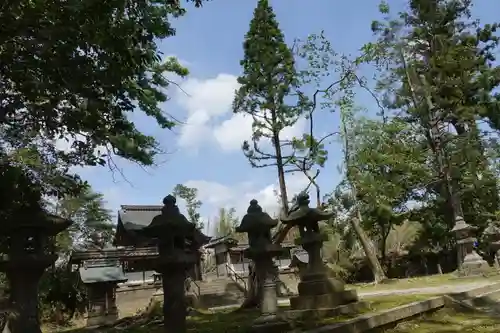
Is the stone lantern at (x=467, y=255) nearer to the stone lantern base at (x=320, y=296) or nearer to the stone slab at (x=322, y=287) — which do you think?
the stone lantern base at (x=320, y=296)

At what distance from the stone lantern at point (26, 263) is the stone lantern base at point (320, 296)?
14.0 ft

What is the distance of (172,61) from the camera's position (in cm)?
1342

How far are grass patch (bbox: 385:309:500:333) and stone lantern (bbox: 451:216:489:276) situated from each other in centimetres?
994

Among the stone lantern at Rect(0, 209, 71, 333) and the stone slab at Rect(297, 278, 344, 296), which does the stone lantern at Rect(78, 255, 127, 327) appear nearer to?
the stone slab at Rect(297, 278, 344, 296)

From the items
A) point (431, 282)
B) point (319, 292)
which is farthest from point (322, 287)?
point (431, 282)

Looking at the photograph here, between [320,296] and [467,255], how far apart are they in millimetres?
12203

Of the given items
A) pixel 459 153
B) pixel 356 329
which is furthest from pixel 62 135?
pixel 459 153

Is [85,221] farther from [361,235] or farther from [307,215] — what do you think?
[307,215]

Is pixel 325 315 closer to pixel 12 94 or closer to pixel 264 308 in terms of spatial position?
pixel 264 308

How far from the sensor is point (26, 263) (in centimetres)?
606

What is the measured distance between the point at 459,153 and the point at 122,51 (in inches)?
739

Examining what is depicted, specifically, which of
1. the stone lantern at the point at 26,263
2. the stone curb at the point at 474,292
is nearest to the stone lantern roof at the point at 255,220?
the stone lantern at the point at 26,263

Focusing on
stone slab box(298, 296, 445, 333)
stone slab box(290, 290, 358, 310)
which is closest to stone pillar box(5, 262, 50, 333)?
stone slab box(298, 296, 445, 333)

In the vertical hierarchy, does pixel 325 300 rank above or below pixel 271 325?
above
